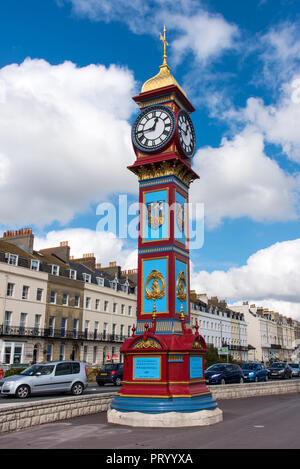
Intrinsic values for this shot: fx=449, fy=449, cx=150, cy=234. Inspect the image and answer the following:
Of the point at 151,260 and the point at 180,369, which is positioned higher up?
the point at 151,260

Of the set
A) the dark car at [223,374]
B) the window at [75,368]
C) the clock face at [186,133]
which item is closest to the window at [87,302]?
the dark car at [223,374]

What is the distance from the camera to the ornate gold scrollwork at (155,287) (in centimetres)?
1445

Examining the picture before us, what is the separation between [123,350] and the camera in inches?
545

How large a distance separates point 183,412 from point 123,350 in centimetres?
261

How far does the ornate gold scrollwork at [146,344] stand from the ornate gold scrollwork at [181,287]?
1.85 metres

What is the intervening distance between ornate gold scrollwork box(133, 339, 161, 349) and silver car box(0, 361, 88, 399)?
27.6 ft

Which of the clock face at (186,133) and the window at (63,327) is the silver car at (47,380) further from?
the window at (63,327)

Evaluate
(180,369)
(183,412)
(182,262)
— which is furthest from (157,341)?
(182,262)

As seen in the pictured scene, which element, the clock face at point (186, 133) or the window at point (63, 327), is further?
the window at point (63, 327)

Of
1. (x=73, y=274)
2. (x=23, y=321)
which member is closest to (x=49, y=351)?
(x=23, y=321)

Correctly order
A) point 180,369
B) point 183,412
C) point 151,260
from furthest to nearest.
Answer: point 151,260, point 180,369, point 183,412

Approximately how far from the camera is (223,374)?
26.4 meters
